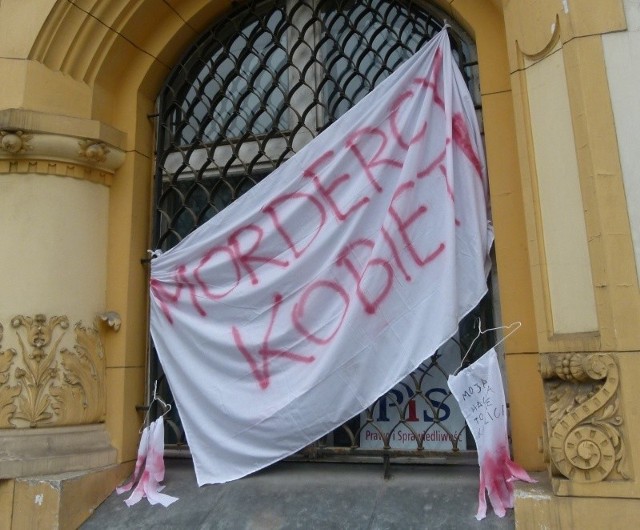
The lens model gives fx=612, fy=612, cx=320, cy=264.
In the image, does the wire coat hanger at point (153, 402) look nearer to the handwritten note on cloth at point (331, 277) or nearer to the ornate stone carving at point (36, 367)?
the handwritten note on cloth at point (331, 277)

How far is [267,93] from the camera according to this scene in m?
4.90

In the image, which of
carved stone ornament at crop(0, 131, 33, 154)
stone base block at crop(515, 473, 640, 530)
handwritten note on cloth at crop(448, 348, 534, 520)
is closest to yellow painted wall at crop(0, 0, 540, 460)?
carved stone ornament at crop(0, 131, 33, 154)

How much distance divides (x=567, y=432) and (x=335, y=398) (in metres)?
1.43

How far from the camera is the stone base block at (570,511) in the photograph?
9.20 ft

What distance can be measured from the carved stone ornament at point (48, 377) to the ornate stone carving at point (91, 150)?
1.22m

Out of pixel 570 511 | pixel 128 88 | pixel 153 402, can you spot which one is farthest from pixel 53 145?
pixel 570 511

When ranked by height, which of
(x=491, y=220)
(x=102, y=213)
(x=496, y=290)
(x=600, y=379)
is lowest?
(x=600, y=379)

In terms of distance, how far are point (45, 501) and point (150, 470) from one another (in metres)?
0.67

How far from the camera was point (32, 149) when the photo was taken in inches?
176

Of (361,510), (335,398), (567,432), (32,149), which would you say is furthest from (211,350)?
(567,432)

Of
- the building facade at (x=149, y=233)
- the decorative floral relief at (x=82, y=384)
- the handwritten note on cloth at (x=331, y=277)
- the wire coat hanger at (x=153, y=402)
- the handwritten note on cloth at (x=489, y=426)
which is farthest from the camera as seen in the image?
the wire coat hanger at (x=153, y=402)

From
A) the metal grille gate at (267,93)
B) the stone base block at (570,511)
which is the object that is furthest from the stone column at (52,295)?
the stone base block at (570,511)

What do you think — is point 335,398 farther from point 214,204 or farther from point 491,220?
→ point 214,204

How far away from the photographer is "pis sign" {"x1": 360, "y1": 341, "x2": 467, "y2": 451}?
4051mm
